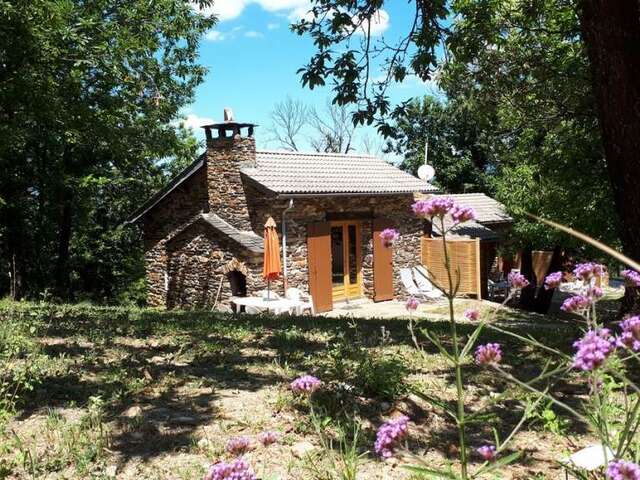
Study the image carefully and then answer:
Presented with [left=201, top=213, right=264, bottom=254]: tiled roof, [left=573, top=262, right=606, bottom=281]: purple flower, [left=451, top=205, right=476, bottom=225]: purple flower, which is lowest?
[left=573, top=262, right=606, bottom=281]: purple flower

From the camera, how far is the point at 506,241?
18.8 m

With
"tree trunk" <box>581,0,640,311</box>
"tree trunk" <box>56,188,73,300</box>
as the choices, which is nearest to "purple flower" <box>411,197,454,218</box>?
"tree trunk" <box>581,0,640,311</box>

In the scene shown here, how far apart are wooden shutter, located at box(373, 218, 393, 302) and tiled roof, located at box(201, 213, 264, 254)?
12.7ft

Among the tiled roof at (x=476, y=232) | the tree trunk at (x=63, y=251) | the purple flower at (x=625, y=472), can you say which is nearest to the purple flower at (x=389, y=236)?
the purple flower at (x=625, y=472)

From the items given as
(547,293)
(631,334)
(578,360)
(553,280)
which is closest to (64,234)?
(547,293)

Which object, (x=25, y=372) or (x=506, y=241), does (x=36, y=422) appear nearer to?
(x=25, y=372)

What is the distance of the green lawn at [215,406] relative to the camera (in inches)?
109

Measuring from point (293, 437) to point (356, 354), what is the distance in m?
1.68

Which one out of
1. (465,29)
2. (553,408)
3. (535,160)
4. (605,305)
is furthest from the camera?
(605,305)

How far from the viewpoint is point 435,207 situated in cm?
177

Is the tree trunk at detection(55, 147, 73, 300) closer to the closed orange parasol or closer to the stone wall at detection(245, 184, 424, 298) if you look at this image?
the stone wall at detection(245, 184, 424, 298)

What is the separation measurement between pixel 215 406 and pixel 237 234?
1205 centimetres

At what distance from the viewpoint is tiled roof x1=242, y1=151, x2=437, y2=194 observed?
51.3 ft

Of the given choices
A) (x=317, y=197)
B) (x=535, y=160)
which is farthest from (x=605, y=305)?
(x=317, y=197)
